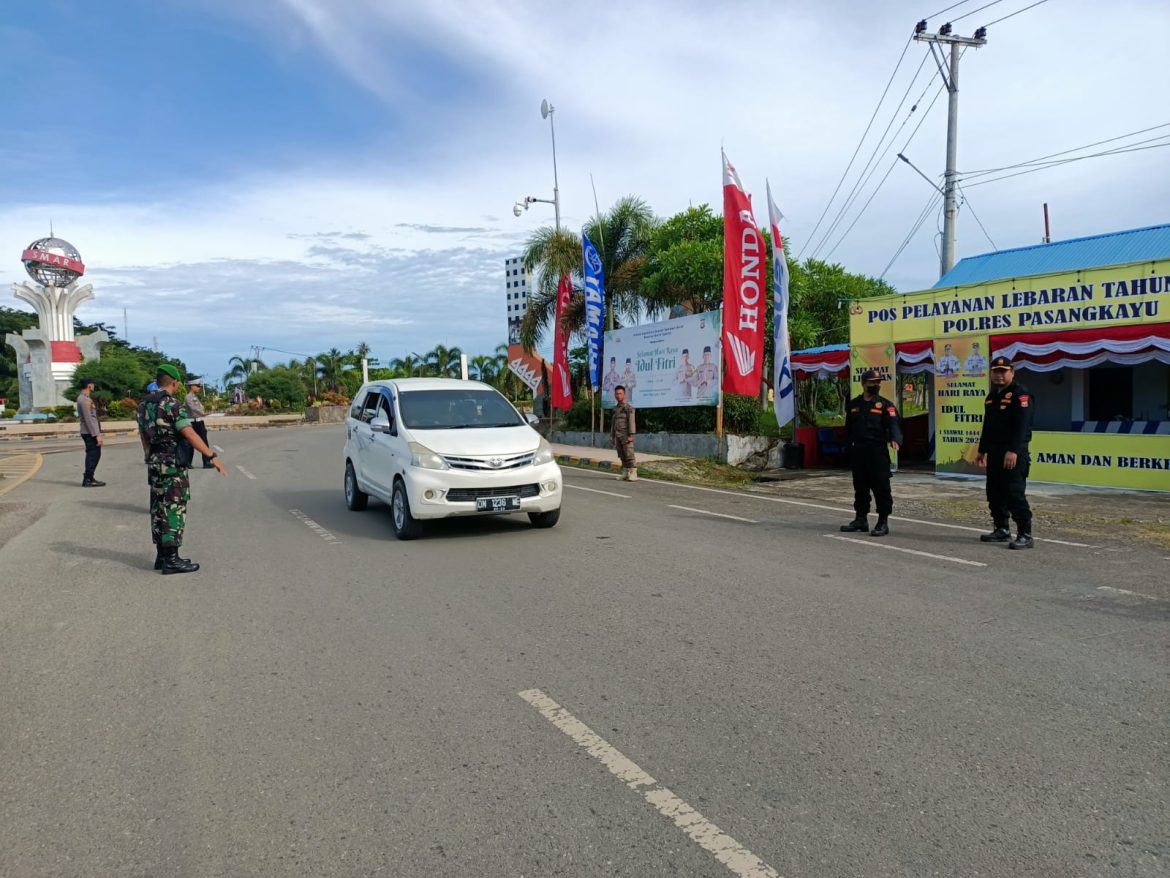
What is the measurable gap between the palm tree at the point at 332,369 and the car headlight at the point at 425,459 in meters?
87.9

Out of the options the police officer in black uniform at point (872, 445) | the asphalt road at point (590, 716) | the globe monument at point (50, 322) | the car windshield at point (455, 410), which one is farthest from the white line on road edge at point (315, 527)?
the globe monument at point (50, 322)

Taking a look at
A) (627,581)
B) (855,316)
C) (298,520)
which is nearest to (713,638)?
(627,581)

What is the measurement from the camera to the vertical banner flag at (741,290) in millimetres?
17078

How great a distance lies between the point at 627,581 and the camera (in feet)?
22.8

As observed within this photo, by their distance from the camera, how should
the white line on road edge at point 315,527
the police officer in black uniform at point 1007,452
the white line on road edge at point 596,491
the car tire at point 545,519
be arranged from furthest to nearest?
the white line on road edge at point 596,491 < the car tire at point 545,519 < the white line on road edge at point 315,527 < the police officer in black uniform at point 1007,452

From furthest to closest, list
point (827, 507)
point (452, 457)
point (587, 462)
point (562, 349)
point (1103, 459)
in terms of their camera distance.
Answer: point (562, 349), point (587, 462), point (1103, 459), point (827, 507), point (452, 457)

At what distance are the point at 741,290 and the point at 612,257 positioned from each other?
963cm

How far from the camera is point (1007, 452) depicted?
27.6ft

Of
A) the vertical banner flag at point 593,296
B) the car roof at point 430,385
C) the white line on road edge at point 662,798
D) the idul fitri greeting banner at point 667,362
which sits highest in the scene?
the vertical banner flag at point 593,296

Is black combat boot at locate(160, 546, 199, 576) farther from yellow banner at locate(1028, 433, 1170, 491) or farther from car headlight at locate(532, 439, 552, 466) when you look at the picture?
yellow banner at locate(1028, 433, 1170, 491)

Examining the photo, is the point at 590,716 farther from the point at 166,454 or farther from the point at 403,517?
the point at 403,517

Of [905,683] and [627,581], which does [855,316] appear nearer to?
[627,581]

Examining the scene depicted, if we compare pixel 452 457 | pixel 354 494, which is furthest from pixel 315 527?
pixel 452 457

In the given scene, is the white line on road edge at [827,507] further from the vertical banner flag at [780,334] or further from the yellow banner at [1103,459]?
the yellow banner at [1103,459]
